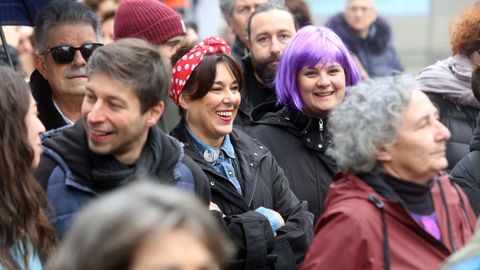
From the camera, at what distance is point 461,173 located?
225 inches

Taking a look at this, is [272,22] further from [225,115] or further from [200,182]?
[200,182]

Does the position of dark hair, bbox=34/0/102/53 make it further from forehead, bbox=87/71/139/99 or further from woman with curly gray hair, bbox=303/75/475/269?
woman with curly gray hair, bbox=303/75/475/269

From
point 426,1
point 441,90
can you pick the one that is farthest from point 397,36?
point 441,90

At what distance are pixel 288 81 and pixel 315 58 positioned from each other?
0.19 meters

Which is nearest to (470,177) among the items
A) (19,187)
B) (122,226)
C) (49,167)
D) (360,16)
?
(49,167)

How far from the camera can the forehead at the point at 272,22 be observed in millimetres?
7281

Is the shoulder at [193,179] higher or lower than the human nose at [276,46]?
higher

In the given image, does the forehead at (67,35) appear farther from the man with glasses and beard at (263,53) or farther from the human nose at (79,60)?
the man with glasses and beard at (263,53)

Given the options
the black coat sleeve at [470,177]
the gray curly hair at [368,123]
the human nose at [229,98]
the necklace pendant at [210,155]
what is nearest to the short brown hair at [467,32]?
the black coat sleeve at [470,177]

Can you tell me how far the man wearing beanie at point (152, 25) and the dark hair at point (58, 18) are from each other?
90cm

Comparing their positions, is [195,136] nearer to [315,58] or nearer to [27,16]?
[315,58]

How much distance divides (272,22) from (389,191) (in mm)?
3009

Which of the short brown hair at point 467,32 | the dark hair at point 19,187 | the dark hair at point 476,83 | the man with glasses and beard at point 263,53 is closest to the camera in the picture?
the dark hair at point 19,187

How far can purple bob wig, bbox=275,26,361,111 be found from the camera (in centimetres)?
597
